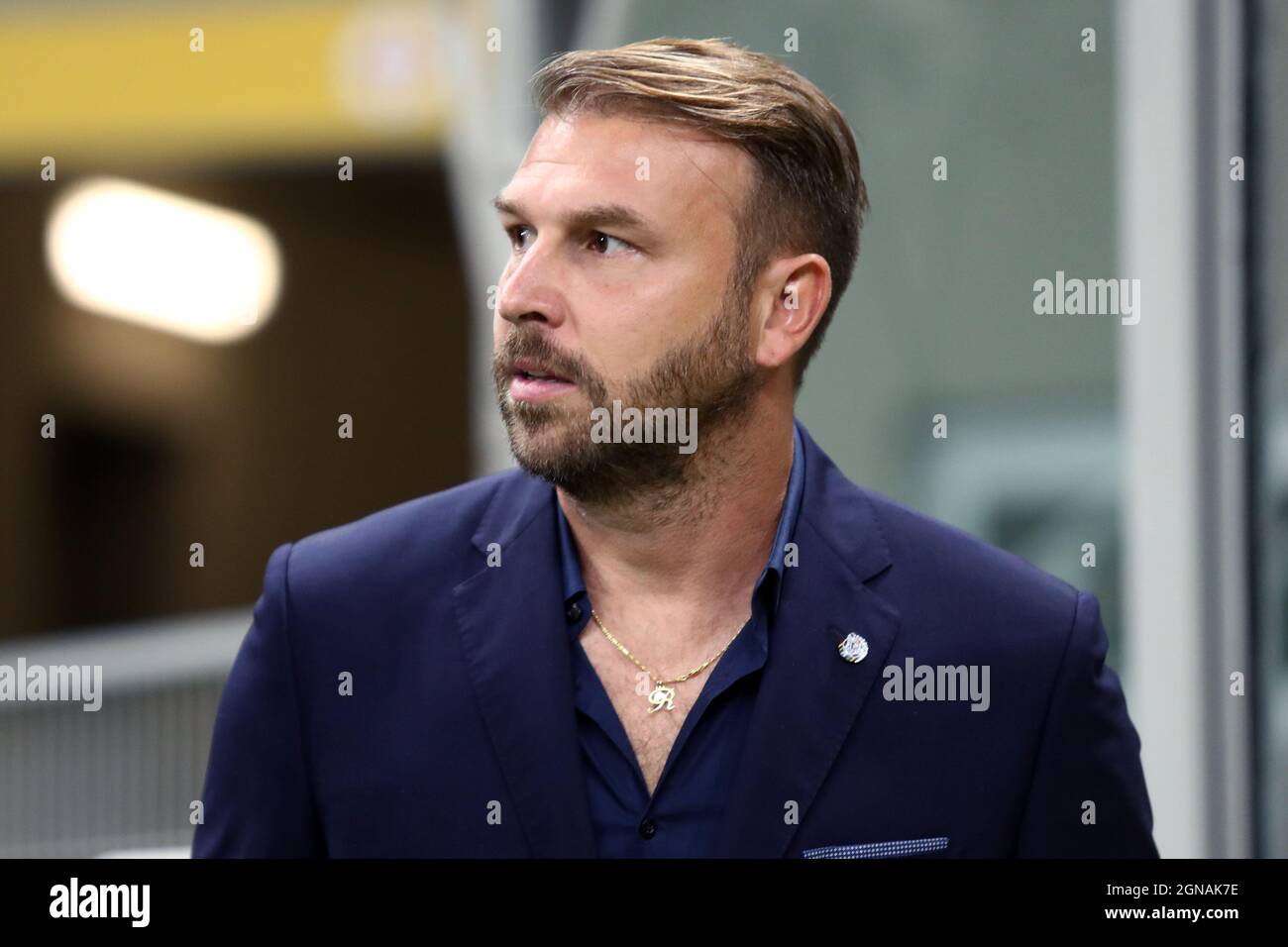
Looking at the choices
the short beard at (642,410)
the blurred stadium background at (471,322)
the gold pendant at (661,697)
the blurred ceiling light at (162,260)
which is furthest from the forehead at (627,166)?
the blurred ceiling light at (162,260)

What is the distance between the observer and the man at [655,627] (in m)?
2.25

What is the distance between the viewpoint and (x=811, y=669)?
2301 mm

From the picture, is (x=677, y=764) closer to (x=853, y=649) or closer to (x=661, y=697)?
(x=661, y=697)

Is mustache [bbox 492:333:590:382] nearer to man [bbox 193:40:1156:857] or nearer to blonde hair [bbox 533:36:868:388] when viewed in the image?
man [bbox 193:40:1156:857]

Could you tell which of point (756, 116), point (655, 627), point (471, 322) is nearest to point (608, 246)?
point (756, 116)

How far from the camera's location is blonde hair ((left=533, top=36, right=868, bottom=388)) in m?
2.33

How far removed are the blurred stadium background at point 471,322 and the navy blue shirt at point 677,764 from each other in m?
1.68

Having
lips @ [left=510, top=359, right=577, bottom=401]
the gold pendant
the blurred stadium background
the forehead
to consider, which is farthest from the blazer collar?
the blurred stadium background

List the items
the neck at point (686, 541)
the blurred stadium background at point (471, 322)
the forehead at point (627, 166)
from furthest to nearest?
the blurred stadium background at point (471, 322)
the neck at point (686, 541)
the forehead at point (627, 166)

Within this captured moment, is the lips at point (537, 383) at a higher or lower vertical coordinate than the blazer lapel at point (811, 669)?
higher

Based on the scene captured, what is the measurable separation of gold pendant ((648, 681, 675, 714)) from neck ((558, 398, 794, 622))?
0.45ft

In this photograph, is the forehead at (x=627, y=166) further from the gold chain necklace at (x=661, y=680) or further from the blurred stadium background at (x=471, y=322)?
the blurred stadium background at (x=471, y=322)
